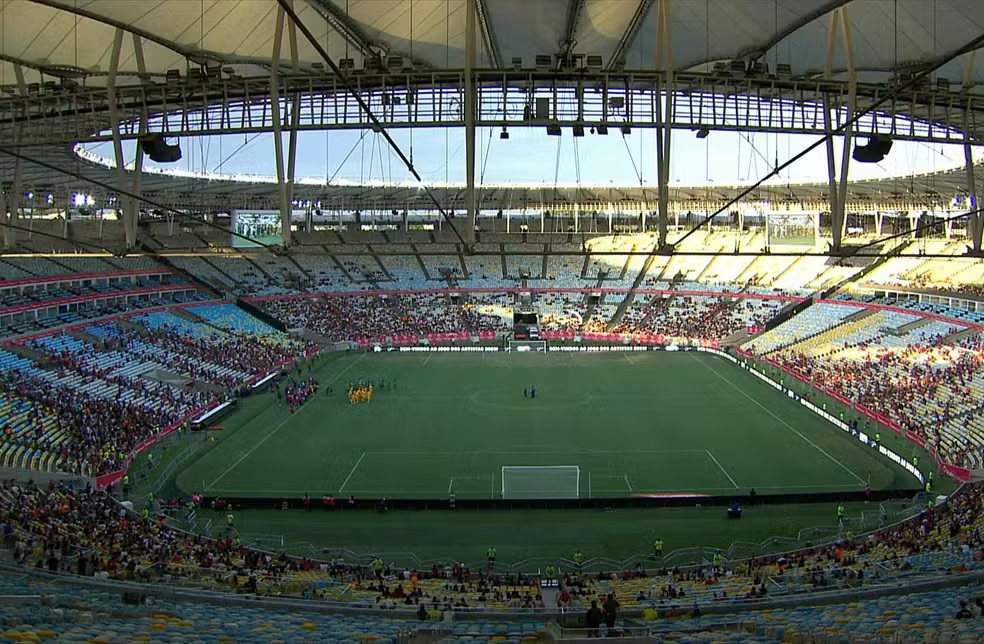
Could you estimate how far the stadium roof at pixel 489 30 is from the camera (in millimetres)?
14312

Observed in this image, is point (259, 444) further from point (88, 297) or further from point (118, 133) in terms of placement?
point (88, 297)

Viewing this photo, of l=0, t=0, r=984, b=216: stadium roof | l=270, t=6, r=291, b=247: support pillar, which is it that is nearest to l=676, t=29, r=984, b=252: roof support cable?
l=0, t=0, r=984, b=216: stadium roof

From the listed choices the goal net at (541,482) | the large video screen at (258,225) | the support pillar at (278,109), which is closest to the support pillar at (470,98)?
the support pillar at (278,109)

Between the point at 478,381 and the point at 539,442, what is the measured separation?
41.6 ft

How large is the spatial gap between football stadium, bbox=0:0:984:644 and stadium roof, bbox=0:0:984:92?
8 centimetres

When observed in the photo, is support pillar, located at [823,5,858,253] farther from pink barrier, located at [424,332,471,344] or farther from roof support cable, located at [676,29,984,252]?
pink barrier, located at [424,332,471,344]

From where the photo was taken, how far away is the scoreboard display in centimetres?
5406

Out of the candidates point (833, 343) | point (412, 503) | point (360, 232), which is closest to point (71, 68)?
point (412, 503)

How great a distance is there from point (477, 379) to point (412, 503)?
19897 millimetres

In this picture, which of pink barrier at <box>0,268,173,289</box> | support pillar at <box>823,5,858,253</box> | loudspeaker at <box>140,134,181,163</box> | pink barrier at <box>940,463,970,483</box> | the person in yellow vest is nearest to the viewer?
support pillar at <box>823,5,858,253</box>

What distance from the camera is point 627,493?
2347 cm

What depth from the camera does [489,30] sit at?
16156 mm

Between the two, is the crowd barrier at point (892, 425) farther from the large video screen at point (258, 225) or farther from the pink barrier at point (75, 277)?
the pink barrier at point (75, 277)

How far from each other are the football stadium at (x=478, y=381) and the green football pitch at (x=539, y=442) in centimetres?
22
